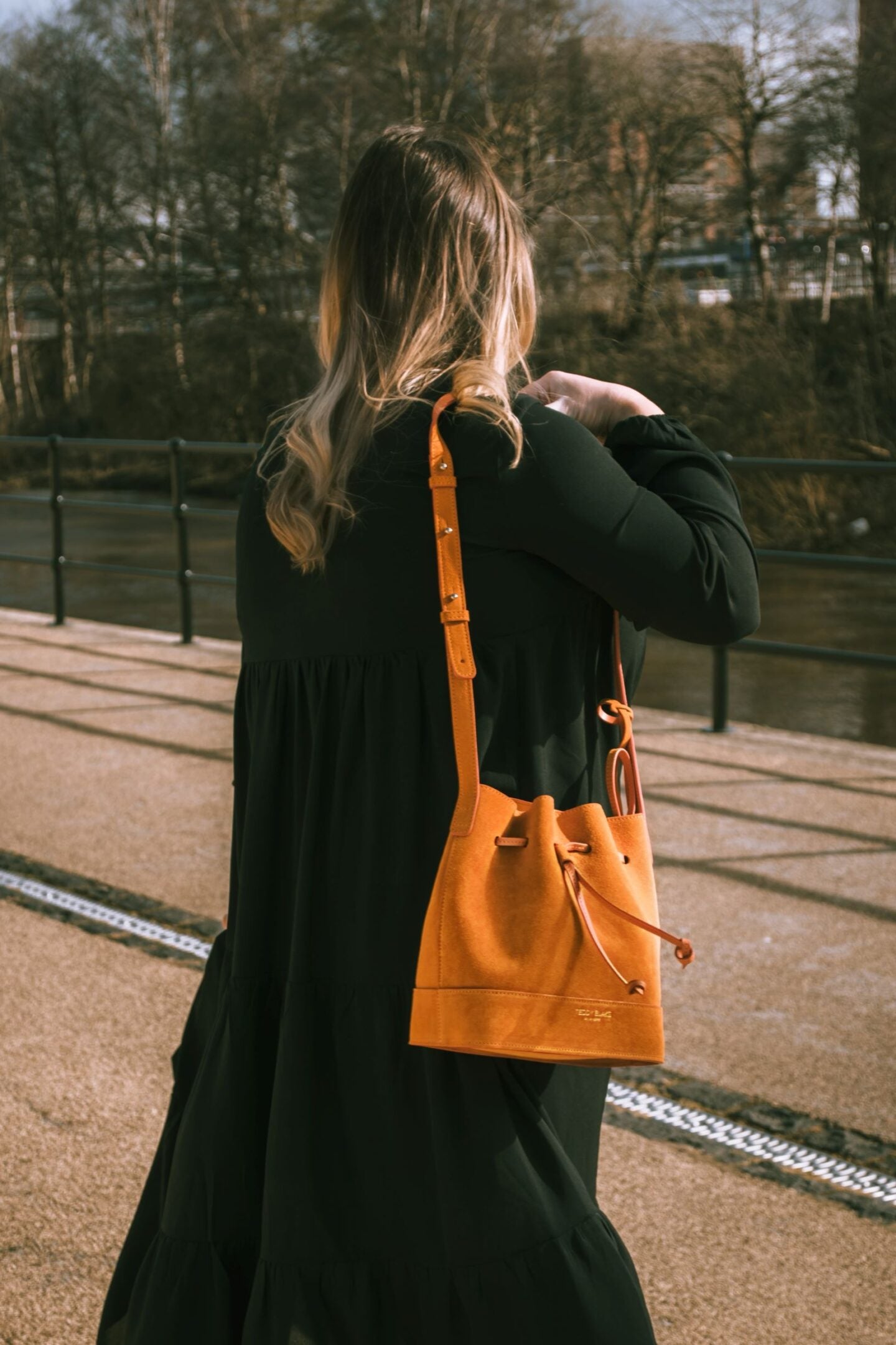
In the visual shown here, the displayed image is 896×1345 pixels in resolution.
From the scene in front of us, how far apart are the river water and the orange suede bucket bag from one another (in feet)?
26.7

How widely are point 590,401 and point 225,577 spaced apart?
683 cm

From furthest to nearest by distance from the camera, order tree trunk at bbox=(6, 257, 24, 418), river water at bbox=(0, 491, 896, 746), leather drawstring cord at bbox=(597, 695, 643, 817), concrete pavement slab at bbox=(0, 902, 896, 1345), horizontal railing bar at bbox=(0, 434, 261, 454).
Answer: tree trunk at bbox=(6, 257, 24, 418), river water at bbox=(0, 491, 896, 746), horizontal railing bar at bbox=(0, 434, 261, 454), concrete pavement slab at bbox=(0, 902, 896, 1345), leather drawstring cord at bbox=(597, 695, 643, 817)

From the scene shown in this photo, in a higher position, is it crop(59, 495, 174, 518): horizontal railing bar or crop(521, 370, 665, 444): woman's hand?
crop(521, 370, 665, 444): woman's hand

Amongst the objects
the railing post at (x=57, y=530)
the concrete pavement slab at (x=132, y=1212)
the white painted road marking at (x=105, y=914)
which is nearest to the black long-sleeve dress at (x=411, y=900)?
the concrete pavement slab at (x=132, y=1212)

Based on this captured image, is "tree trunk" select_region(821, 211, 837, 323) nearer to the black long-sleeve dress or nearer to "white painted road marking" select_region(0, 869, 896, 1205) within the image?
"white painted road marking" select_region(0, 869, 896, 1205)

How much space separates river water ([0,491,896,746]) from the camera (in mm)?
10648

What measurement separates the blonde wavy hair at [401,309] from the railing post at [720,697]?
4.50 metres

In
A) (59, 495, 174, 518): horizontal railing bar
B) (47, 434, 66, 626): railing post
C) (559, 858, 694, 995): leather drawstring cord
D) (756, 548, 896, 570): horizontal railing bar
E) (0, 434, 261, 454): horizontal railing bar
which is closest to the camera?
(559, 858, 694, 995): leather drawstring cord

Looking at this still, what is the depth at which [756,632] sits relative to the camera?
7.69 metres

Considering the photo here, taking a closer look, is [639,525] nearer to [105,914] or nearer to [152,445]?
[105,914]

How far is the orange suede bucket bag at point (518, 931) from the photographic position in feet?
5.00

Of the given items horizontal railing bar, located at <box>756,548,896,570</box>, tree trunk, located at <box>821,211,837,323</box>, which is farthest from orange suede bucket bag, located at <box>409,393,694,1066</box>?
tree trunk, located at <box>821,211,837,323</box>

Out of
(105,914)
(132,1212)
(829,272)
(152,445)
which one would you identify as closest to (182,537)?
(152,445)

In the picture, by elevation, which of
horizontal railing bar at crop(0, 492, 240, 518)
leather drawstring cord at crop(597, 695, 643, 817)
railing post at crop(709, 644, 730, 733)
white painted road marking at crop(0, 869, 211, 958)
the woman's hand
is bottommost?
white painted road marking at crop(0, 869, 211, 958)
